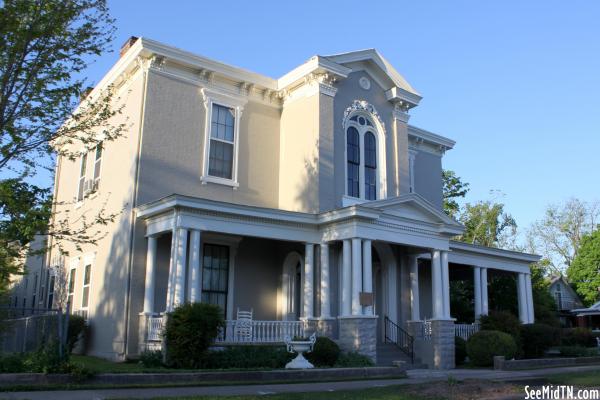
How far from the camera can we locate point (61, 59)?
12.7 m

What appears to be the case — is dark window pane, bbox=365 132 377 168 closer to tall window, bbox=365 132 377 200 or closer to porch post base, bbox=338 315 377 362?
tall window, bbox=365 132 377 200

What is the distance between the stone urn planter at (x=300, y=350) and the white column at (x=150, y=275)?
401 centimetres

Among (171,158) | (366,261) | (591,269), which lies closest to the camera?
(366,261)

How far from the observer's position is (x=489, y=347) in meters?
19.1

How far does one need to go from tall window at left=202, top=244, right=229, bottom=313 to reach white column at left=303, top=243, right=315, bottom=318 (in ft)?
8.51

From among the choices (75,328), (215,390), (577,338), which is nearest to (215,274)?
(75,328)

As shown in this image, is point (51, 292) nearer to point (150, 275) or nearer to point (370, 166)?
point (150, 275)

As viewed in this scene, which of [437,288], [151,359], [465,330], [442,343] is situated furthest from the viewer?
[465,330]

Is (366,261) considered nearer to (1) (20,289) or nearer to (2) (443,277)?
(2) (443,277)

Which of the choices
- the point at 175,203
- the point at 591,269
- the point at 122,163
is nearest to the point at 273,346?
the point at 175,203

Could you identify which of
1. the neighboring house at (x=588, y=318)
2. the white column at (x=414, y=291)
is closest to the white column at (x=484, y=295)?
the white column at (x=414, y=291)

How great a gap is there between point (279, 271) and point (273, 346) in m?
3.84

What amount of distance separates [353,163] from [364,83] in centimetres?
311

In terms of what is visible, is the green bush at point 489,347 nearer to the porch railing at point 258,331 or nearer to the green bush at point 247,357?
the porch railing at point 258,331
